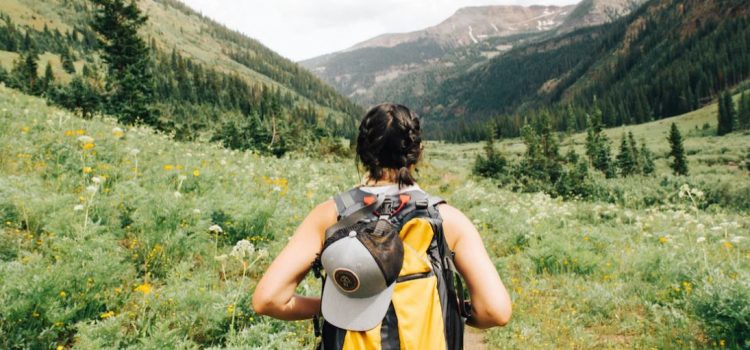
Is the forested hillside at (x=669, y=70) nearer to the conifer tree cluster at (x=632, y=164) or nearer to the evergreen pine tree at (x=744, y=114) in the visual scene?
the evergreen pine tree at (x=744, y=114)

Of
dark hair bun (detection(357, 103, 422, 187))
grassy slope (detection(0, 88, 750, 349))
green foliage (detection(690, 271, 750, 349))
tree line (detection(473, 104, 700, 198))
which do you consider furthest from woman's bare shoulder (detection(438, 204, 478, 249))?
tree line (detection(473, 104, 700, 198))

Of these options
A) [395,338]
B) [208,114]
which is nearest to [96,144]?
[395,338]

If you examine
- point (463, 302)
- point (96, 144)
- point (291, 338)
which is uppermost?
point (96, 144)

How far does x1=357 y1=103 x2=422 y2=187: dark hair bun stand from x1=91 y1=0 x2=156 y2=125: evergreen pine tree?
25.4 metres

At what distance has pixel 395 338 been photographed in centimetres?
191

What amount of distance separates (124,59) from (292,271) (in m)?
28.0

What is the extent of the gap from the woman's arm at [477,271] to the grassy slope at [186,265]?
1.89 meters

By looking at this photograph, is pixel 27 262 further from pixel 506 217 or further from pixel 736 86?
pixel 736 86

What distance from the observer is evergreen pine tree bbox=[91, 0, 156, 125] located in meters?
23.9

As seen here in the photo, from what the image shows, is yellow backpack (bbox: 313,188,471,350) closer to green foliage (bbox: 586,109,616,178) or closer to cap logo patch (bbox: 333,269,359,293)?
cap logo patch (bbox: 333,269,359,293)

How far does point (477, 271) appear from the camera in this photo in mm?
2154

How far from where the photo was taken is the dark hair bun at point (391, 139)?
7.29 feet

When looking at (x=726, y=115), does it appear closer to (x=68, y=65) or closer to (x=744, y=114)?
(x=744, y=114)

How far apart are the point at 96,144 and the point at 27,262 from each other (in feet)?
16.9
